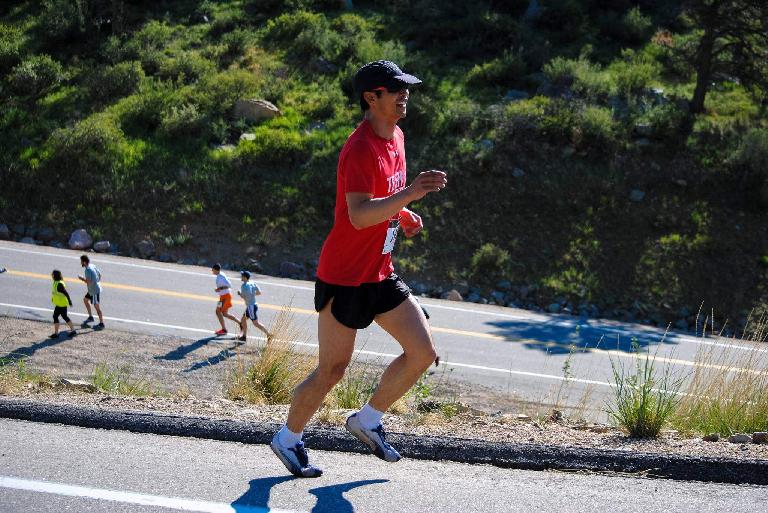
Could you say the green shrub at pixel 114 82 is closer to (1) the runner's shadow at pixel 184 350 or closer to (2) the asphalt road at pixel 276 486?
(1) the runner's shadow at pixel 184 350

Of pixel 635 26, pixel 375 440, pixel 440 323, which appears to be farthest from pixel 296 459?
pixel 635 26

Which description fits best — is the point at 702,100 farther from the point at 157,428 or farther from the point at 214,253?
the point at 157,428

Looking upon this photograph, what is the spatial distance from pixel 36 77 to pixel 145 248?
888cm

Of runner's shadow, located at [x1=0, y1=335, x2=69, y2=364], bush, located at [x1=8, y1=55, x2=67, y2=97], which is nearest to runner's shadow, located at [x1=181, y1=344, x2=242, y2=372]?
runner's shadow, located at [x1=0, y1=335, x2=69, y2=364]

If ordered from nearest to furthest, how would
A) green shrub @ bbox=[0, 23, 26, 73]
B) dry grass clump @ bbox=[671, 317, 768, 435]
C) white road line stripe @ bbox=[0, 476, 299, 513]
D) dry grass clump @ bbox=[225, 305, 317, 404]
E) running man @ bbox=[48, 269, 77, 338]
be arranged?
1. white road line stripe @ bbox=[0, 476, 299, 513]
2. dry grass clump @ bbox=[671, 317, 768, 435]
3. dry grass clump @ bbox=[225, 305, 317, 404]
4. running man @ bbox=[48, 269, 77, 338]
5. green shrub @ bbox=[0, 23, 26, 73]

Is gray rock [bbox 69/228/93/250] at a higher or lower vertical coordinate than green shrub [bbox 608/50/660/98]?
lower

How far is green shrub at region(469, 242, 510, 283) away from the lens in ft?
61.1

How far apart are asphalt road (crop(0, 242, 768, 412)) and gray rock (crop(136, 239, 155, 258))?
1.96 feet

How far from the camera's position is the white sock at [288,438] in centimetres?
466

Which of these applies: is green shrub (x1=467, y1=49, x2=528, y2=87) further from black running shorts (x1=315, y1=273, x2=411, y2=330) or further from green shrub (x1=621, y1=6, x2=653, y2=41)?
black running shorts (x1=315, y1=273, x2=411, y2=330)

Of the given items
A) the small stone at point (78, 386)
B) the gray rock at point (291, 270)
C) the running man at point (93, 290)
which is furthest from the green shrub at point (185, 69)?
the small stone at point (78, 386)

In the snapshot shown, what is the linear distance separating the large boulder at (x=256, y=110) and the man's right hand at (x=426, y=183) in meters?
19.4

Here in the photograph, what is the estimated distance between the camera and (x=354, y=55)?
2592 centimetres

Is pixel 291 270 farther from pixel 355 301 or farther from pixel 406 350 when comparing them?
pixel 355 301
